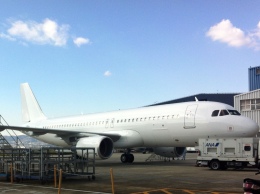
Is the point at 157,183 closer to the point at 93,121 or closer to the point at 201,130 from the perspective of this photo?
the point at 201,130

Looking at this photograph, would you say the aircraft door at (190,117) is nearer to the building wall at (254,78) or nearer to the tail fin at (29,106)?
the tail fin at (29,106)

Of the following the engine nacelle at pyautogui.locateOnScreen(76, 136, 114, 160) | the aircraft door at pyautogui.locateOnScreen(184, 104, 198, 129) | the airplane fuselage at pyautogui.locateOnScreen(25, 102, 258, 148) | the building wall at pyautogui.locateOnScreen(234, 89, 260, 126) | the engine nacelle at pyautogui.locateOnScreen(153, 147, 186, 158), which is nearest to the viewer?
the airplane fuselage at pyautogui.locateOnScreen(25, 102, 258, 148)

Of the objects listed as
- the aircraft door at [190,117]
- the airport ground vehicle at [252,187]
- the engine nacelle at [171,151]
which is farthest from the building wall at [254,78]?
the airport ground vehicle at [252,187]

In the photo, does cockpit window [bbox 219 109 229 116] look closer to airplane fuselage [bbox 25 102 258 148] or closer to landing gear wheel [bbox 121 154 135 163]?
airplane fuselage [bbox 25 102 258 148]

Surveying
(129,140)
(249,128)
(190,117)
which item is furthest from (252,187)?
(129,140)

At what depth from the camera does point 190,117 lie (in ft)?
73.6

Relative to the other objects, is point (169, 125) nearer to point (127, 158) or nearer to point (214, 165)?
point (214, 165)

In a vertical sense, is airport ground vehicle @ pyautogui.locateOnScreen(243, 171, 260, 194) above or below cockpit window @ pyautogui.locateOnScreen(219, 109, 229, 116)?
below

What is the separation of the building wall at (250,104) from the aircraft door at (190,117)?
50.3 ft

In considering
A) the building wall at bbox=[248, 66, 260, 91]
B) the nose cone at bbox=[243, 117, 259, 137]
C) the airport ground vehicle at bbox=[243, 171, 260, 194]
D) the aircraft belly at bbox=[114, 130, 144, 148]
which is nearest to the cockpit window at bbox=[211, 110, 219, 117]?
the nose cone at bbox=[243, 117, 259, 137]

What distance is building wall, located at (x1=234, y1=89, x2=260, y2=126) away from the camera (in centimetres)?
3575

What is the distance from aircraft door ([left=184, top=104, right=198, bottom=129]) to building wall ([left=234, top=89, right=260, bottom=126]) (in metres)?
15.3

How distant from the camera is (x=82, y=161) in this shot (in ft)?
53.8

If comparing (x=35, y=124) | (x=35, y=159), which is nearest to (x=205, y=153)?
(x=35, y=159)
